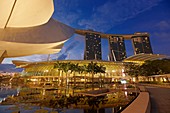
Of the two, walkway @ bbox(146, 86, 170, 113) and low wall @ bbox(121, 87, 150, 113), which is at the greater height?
low wall @ bbox(121, 87, 150, 113)

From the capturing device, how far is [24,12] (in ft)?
38.9

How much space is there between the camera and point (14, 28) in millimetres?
12914

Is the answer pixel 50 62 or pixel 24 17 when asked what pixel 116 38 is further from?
pixel 24 17

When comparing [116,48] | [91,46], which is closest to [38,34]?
[91,46]

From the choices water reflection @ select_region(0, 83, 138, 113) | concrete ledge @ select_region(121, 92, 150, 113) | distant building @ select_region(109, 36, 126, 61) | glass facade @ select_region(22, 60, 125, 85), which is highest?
distant building @ select_region(109, 36, 126, 61)

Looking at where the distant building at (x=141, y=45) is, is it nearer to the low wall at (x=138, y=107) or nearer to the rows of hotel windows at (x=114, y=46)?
the rows of hotel windows at (x=114, y=46)

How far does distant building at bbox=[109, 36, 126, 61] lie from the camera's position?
12112 centimetres

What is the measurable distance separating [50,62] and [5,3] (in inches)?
2127

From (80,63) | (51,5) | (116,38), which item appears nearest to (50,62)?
(80,63)

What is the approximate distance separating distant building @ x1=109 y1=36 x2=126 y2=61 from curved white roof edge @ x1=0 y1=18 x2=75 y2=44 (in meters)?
107

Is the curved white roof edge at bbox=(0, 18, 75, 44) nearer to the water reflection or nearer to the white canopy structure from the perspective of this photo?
the white canopy structure

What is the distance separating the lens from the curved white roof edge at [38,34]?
12.3m

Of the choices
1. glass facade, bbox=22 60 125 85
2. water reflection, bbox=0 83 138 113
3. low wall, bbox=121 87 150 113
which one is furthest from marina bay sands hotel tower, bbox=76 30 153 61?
low wall, bbox=121 87 150 113

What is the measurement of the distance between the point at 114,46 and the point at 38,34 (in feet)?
371
